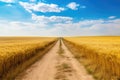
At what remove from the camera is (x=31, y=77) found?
42.8 ft

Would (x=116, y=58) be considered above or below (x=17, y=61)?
above

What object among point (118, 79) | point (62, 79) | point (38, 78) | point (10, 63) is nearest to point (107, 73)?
point (118, 79)

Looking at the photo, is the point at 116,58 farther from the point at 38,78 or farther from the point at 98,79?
the point at 38,78

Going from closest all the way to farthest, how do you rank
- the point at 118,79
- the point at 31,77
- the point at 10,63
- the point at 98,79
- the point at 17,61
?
the point at 118,79 → the point at 98,79 → the point at 31,77 → the point at 10,63 → the point at 17,61

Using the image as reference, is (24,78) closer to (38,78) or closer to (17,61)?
(38,78)

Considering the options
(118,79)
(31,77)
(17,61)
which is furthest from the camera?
(17,61)

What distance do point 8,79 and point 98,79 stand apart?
6.27m

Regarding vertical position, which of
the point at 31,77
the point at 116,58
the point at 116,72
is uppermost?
Answer: the point at 116,58

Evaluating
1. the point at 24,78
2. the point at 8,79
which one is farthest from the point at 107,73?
the point at 8,79

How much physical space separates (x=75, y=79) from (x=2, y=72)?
5395 mm

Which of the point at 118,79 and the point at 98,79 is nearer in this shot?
the point at 118,79

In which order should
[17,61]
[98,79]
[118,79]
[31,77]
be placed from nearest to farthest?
1. [118,79]
2. [98,79]
3. [31,77]
4. [17,61]

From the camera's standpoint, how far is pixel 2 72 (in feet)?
41.7

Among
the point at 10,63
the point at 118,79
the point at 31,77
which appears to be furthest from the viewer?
the point at 10,63
